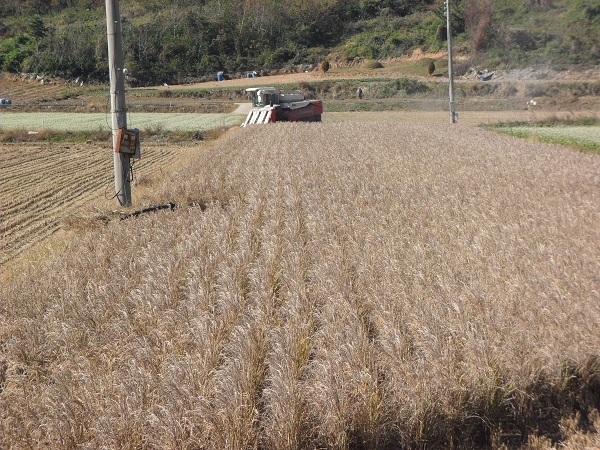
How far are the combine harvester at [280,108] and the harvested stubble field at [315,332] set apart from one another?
23885 mm

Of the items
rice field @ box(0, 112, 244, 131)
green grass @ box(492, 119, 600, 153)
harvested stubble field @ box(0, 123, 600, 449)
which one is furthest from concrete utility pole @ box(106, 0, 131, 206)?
rice field @ box(0, 112, 244, 131)

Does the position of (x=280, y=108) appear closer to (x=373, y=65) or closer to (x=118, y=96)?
(x=118, y=96)

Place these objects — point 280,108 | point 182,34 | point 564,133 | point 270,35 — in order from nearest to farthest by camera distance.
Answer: point 564,133 → point 280,108 → point 182,34 → point 270,35

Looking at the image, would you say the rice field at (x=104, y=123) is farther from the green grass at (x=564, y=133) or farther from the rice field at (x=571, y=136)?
the rice field at (x=571, y=136)

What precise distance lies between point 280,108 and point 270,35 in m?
50.9

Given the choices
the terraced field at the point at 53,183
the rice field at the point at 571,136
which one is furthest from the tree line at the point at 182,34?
the rice field at the point at 571,136

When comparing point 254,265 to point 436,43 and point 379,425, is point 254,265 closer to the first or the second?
point 379,425

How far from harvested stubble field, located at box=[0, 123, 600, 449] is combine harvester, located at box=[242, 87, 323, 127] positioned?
2388 cm

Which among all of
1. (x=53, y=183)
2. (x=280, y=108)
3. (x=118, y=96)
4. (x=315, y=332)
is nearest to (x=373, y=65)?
(x=280, y=108)

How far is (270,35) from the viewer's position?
81.8 m

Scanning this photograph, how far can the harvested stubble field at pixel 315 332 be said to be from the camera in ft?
12.6

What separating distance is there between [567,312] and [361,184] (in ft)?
23.0

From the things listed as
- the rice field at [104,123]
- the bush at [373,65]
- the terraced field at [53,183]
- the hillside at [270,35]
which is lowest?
the terraced field at [53,183]

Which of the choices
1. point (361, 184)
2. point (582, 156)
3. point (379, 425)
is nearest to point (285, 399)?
point (379, 425)
